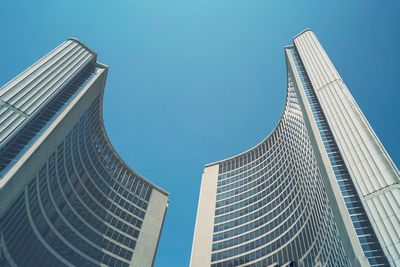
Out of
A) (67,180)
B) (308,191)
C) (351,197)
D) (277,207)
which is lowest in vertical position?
(351,197)

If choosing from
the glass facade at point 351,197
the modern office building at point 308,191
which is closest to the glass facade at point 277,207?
the modern office building at point 308,191

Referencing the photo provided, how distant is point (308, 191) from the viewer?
72.6m

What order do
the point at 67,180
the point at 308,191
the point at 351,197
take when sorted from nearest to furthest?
the point at 351,197 → the point at 308,191 → the point at 67,180

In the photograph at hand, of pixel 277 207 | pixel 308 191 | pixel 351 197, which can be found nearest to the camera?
pixel 351 197

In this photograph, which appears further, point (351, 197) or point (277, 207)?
point (277, 207)

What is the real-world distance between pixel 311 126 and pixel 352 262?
29.2 m

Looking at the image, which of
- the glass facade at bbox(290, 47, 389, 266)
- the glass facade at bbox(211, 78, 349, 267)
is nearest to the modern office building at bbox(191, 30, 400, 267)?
the glass facade at bbox(290, 47, 389, 266)

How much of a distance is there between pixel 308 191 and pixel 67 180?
57.0 meters

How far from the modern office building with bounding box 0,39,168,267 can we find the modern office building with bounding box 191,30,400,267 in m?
20.7

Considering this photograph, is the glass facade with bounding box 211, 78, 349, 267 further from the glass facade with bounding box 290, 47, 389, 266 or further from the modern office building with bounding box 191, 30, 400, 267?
the glass facade with bounding box 290, 47, 389, 266

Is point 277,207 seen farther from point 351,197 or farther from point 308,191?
point 351,197

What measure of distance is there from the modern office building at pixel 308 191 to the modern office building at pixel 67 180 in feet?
67.9

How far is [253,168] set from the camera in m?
110

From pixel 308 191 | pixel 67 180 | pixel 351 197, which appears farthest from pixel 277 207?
pixel 67 180
